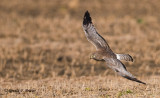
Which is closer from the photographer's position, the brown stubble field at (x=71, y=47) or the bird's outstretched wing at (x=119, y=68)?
the bird's outstretched wing at (x=119, y=68)

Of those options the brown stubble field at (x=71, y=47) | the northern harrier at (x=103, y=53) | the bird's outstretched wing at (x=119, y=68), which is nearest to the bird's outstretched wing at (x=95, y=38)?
the northern harrier at (x=103, y=53)

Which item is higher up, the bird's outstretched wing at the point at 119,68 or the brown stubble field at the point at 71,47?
the brown stubble field at the point at 71,47

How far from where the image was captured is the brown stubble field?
1068 centimetres

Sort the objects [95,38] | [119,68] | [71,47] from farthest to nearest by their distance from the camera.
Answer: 1. [71,47]
2. [95,38]
3. [119,68]

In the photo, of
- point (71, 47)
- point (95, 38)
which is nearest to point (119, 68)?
point (95, 38)

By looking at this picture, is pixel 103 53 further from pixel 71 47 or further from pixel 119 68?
pixel 71 47

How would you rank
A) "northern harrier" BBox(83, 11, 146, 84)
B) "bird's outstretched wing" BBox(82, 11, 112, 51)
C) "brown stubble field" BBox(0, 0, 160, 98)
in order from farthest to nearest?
1. "brown stubble field" BBox(0, 0, 160, 98)
2. "bird's outstretched wing" BBox(82, 11, 112, 51)
3. "northern harrier" BBox(83, 11, 146, 84)

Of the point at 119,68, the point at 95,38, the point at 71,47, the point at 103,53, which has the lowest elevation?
the point at 119,68

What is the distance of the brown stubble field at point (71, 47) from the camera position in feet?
35.0

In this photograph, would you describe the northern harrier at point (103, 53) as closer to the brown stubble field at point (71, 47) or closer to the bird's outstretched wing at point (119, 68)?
the bird's outstretched wing at point (119, 68)

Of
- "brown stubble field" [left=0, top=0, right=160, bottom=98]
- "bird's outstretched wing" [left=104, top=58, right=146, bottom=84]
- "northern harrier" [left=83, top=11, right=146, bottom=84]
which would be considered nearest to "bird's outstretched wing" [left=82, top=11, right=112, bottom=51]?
"northern harrier" [left=83, top=11, right=146, bottom=84]

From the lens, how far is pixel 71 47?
1969cm

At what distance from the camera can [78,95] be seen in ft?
30.6

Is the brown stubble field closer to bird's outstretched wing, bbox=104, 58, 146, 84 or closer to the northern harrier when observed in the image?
bird's outstretched wing, bbox=104, 58, 146, 84
